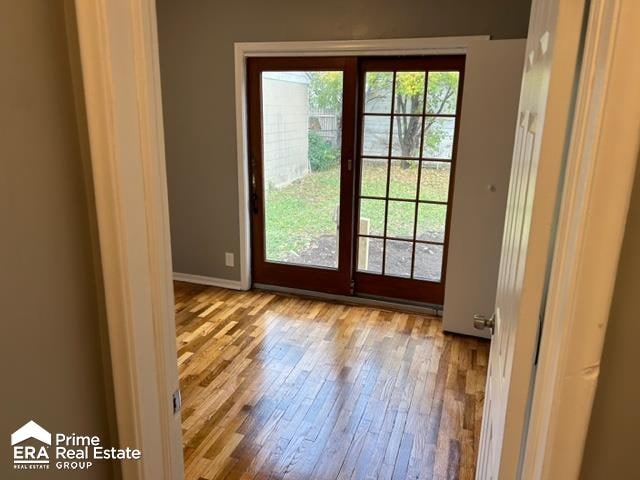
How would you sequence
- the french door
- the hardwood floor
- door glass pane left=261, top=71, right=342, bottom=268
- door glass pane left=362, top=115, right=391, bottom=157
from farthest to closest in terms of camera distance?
door glass pane left=261, top=71, right=342, bottom=268 → door glass pane left=362, top=115, right=391, bottom=157 → the french door → the hardwood floor

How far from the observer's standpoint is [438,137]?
136 inches

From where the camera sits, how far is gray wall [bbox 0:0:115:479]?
2.44ft

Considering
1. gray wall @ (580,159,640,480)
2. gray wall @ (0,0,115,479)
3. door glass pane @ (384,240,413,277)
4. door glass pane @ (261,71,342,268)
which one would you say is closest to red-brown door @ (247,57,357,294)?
door glass pane @ (261,71,342,268)

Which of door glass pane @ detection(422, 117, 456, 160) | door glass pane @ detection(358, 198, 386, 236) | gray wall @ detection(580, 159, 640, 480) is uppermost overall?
door glass pane @ detection(422, 117, 456, 160)

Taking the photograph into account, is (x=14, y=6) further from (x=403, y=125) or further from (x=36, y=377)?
(x=403, y=125)

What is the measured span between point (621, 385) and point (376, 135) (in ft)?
9.95

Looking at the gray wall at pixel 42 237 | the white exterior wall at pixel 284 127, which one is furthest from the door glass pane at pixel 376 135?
the gray wall at pixel 42 237

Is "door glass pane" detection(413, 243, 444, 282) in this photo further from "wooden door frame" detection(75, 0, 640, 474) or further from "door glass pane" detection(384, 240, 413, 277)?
"wooden door frame" detection(75, 0, 640, 474)

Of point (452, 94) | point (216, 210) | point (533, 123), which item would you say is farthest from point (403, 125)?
point (533, 123)

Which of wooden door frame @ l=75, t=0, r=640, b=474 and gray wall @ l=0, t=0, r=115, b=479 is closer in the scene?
wooden door frame @ l=75, t=0, r=640, b=474

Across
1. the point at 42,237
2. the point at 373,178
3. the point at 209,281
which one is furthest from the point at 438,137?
the point at 42,237

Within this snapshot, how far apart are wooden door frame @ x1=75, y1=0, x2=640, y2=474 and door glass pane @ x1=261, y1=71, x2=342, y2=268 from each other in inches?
112

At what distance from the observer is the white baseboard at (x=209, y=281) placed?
420 cm

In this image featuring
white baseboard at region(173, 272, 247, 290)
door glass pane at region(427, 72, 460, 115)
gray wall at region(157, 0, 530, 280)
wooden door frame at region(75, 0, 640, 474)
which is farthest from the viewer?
white baseboard at region(173, 272, 247, 290)
